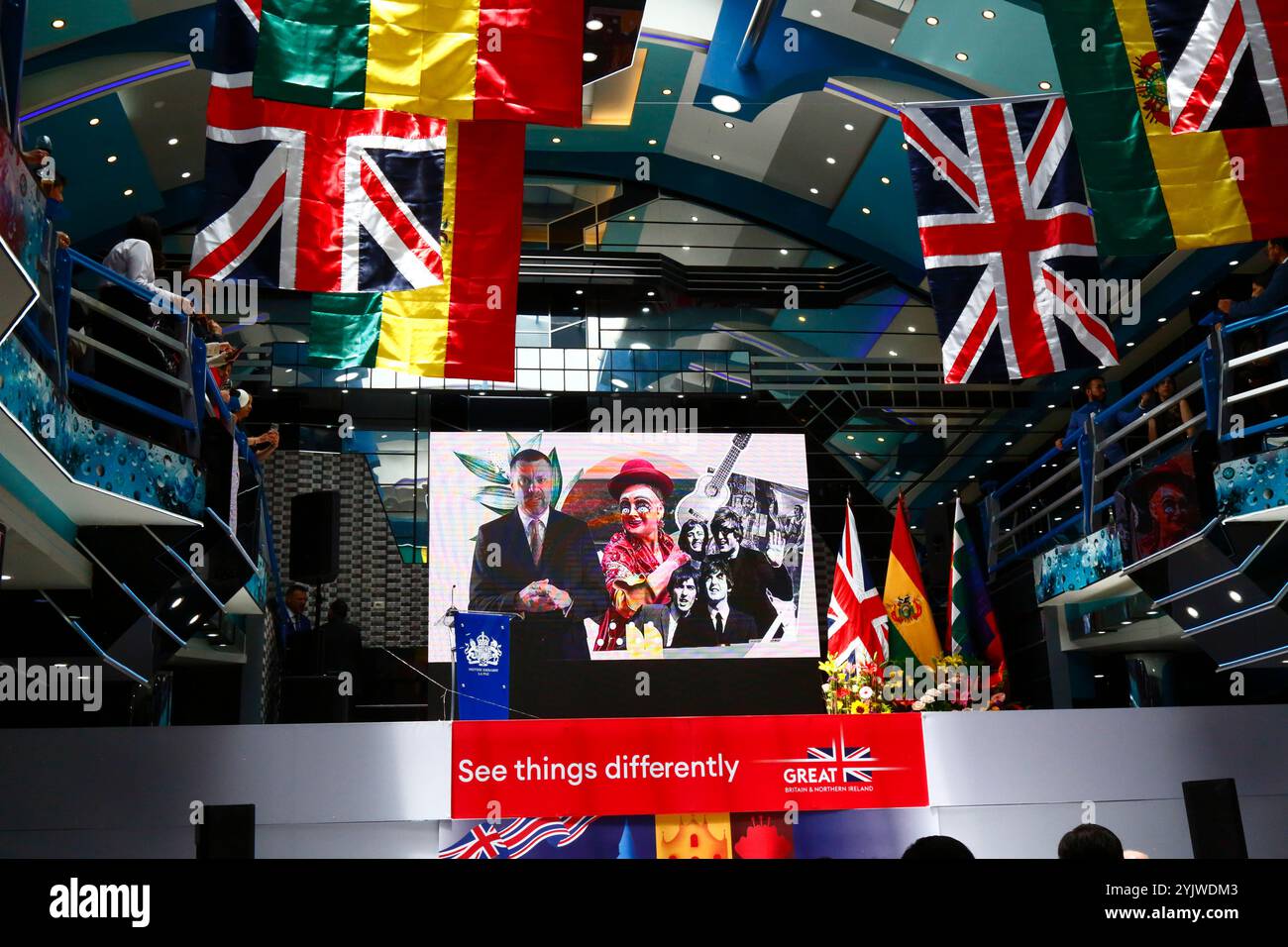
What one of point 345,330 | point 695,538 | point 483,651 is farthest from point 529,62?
point 695,538

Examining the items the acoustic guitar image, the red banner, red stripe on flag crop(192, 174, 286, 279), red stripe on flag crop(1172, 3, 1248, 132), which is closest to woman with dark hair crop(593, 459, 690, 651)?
the acoustic guitar image

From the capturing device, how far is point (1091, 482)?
12.8m

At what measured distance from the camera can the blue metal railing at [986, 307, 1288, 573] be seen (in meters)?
9.60

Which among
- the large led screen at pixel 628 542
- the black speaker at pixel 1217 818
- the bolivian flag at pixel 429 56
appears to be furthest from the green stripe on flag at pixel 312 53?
the large led screen at pixel 628 542

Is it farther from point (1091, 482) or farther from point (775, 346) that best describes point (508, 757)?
point (775, 346)

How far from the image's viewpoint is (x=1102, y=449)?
12.8 m

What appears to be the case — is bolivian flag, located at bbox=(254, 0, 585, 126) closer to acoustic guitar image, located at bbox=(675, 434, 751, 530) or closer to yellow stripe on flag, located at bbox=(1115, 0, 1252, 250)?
yellow stripe on flag, located at bbox=(1115, 0, 1252, 250)

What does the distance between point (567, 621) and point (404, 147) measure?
8.23 metres

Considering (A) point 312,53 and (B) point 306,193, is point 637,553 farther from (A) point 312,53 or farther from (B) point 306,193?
(A) point 312,53

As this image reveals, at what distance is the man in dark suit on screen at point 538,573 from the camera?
15.6m

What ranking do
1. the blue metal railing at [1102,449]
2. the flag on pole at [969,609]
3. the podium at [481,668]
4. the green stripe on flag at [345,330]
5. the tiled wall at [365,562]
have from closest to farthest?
the green stripe on flag at [345,330] → the blue metal railing at [1102,449] → the podium at [481,668] → the flag on pole at [969,609] → the tiled wall at [365,562]

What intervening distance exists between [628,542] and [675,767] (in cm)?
587

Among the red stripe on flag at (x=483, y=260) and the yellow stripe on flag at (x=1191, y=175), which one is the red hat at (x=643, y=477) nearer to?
the red stripe on flag at (x=483, y=260)
